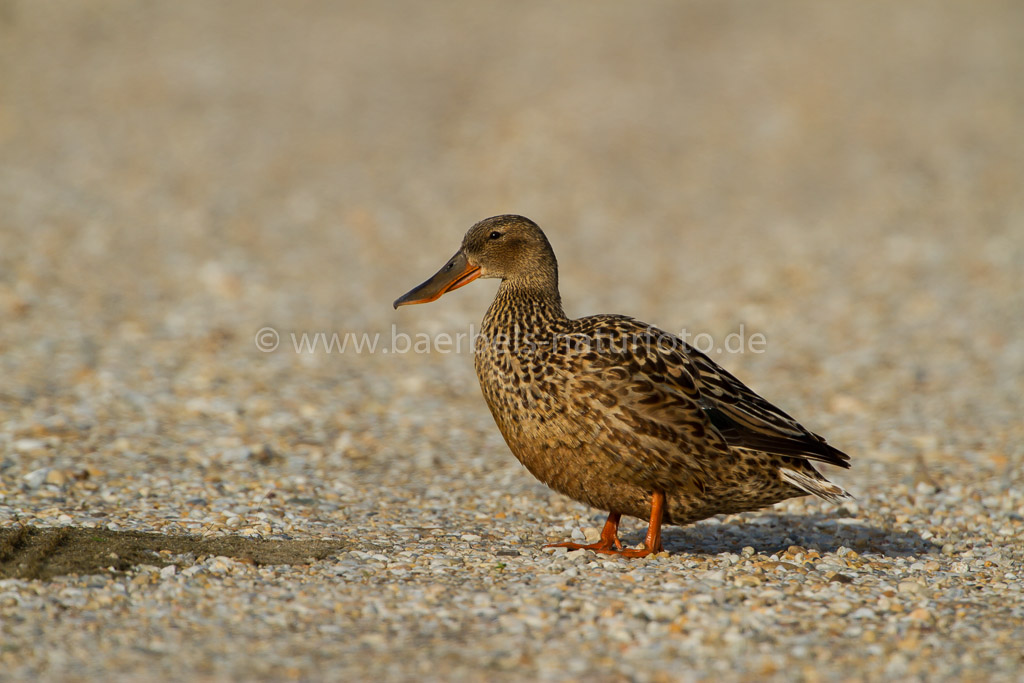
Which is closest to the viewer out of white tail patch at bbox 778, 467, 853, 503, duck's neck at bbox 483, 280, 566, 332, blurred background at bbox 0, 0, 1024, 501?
white tail patch at bbox 778, 467, 853, 503

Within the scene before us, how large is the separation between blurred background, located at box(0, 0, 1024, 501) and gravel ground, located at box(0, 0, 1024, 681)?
7 centimetres

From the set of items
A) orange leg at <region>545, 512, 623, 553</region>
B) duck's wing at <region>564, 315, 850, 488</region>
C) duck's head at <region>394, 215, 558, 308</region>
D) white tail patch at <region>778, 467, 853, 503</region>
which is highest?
duck's head at <region>394, 215, 558, 308</region>

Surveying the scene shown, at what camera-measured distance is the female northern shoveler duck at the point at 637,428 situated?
570 cm

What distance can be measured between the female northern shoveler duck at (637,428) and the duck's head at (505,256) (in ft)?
1.61

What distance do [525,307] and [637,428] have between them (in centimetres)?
113

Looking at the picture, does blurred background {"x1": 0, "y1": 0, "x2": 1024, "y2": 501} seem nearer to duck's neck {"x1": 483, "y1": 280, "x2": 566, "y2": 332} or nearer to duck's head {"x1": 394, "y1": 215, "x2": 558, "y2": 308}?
duck's head {"x1": 394, "y1": 215, "x2": 558, "y2": 308}

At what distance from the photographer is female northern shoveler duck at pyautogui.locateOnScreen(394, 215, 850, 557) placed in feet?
18.7

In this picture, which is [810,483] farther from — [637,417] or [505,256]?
[505,256]

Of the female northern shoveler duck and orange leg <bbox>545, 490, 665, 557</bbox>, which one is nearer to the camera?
the female northern shoveler duck
